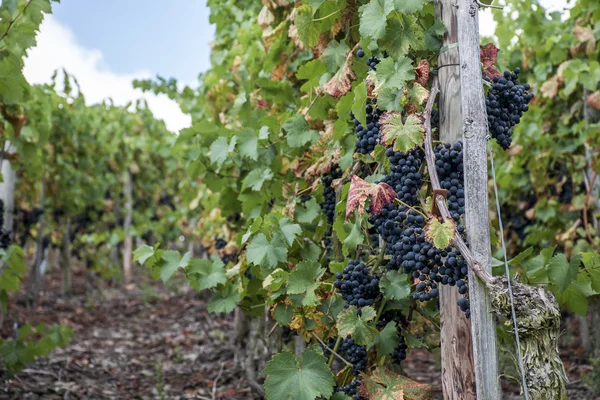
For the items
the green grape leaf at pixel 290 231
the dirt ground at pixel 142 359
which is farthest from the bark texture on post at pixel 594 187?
the green grape leaf at pixel 290 231

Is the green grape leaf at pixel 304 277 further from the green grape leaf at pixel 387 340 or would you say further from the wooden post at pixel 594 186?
the wooden post at pixel 594 186

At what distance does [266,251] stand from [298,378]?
570 millimetres

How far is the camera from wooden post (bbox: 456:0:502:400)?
1678 millimetres

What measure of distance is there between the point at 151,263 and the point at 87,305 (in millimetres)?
7624

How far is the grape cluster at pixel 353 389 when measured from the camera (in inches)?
91.3

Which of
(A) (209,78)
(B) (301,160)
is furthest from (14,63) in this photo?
(A) (209,78)

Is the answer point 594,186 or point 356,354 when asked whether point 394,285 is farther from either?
point 594,186

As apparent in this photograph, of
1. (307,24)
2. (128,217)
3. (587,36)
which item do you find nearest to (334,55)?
(307,24)

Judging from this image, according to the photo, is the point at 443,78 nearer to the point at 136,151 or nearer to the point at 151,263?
the point at 151,263

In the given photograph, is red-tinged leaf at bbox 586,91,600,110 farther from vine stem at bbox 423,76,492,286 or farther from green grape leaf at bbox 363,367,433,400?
green grape leaf at bbox 363,367,433,400

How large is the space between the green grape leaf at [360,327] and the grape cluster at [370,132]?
635mm

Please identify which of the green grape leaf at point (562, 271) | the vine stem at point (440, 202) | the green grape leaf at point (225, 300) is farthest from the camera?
the green grape leaf at point (225, 300)

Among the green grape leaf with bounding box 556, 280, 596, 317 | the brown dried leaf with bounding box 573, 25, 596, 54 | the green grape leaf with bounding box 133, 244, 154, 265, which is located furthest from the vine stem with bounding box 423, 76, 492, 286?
the brown dried leaf with bounding box 573, 25, 596, 54

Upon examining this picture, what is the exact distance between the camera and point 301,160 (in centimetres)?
307
